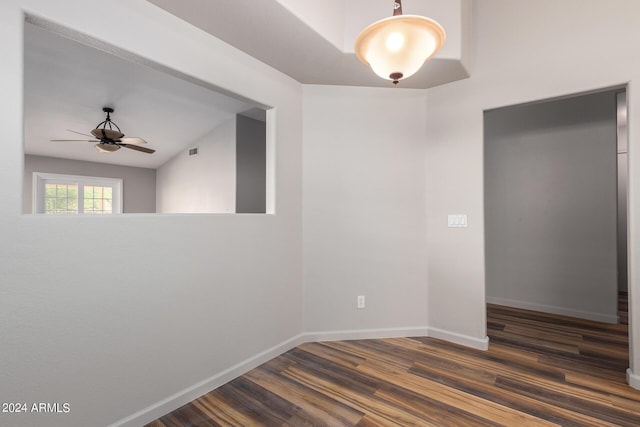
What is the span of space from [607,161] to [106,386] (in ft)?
16.4

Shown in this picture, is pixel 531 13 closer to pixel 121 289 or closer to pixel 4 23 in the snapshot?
pixel 4 23

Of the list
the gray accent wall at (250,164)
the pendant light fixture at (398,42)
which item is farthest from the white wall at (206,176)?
the pendant light fixture at (398,42)

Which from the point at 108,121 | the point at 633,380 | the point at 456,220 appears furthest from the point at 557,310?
the point at 108,121

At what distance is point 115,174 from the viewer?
23.5 feet

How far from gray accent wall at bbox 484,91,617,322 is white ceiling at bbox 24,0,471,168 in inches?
71.7

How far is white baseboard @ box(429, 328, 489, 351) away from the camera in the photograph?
2678mm

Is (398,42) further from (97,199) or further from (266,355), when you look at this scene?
(97,199)

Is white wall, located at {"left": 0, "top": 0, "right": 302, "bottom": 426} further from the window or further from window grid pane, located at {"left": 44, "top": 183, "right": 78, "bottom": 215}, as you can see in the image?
window grid pane, located at {"left": 44, "top": 183, "right": 78, "bottom": 215}

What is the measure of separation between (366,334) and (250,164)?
326 centimetres

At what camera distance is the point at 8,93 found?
1297 mm

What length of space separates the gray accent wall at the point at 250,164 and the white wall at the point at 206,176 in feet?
0.28

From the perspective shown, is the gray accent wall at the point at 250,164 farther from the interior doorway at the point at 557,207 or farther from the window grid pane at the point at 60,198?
the window grid pane at the point at 60,198

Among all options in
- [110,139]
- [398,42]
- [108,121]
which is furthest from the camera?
[108,121]

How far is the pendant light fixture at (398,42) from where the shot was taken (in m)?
1.24
